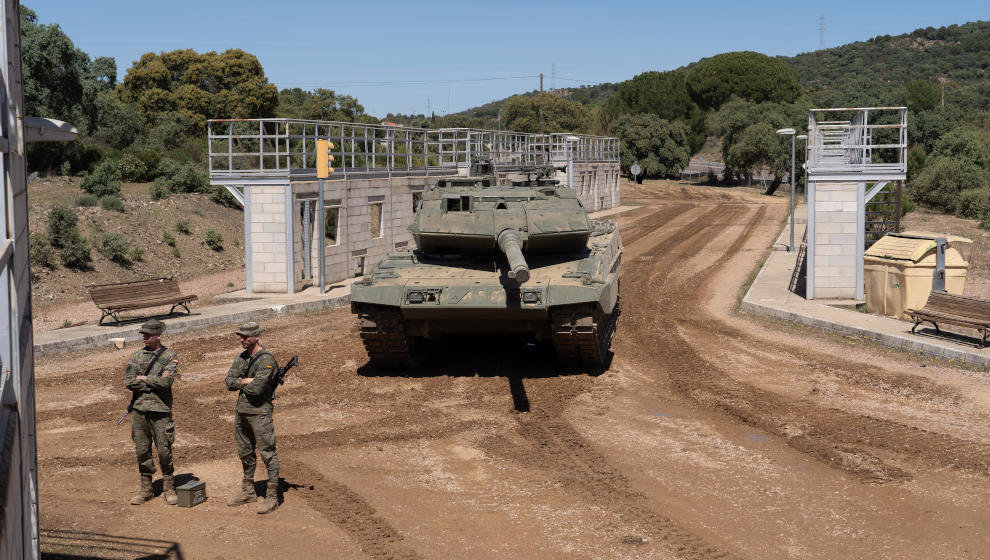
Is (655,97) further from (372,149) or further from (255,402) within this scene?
(255,402)

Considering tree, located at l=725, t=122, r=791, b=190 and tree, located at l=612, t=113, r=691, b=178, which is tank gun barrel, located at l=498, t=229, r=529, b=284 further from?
tree, located at l=612, t=113, r=691, b=178

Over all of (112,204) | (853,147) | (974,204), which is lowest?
(974,204)

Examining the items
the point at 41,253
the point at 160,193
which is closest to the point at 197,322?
the point at 41,253

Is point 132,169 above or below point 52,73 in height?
below

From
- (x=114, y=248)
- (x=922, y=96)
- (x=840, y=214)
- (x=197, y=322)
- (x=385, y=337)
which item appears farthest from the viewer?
(x=922, y=96)

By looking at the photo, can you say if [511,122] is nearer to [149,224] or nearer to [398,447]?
[149,224]

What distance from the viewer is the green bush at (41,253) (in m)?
23.7

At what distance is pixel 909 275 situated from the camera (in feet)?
57.3

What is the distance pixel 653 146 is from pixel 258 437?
61892 mm

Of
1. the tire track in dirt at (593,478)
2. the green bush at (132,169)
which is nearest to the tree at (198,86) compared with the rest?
the green bush at (132,169)

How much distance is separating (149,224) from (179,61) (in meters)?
29.9

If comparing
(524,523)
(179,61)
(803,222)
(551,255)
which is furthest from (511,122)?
(524,523)

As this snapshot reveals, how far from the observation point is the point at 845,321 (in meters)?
17.0

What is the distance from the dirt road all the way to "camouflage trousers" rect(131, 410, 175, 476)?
0.42 metres
